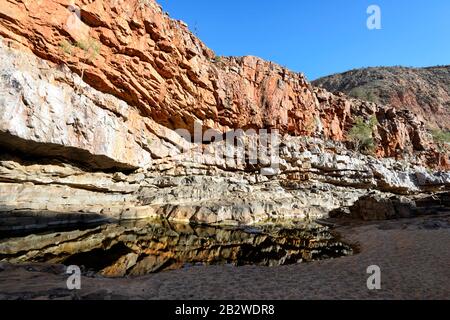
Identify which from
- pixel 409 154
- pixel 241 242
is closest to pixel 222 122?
pixel 241 242

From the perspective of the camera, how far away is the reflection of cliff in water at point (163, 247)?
579 inches

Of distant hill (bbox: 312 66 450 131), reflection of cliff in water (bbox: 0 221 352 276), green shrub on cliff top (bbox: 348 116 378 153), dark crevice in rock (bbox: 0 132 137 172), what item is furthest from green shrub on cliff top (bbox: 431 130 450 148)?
dark crevice in rock (bbox: 0 132 137 172)

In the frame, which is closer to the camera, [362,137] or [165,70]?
[165,70]

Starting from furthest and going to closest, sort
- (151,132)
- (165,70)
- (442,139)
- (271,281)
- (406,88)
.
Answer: (406,88) → (442,139) → (151,132) → (165,70) → (271,281)

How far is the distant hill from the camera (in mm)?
81312

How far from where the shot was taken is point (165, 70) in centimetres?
3100

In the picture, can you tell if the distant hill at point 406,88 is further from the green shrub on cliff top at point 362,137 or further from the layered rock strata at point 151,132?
the layered rock strata at point 151,132

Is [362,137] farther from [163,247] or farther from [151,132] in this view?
[163,247]

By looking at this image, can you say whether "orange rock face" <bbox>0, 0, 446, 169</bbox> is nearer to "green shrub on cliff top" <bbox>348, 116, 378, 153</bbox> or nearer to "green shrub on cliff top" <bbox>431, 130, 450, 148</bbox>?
"green shrub on cliff top" <bbox>348, 116, 378, 153</bbox>

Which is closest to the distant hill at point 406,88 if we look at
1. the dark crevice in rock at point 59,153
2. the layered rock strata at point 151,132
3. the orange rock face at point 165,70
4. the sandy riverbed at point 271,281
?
the orange rock face at point 165,70

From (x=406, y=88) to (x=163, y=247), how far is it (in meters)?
92.3

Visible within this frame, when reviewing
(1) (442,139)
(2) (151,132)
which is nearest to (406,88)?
(1) (442,139)

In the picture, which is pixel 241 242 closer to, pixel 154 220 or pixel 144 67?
pixel 154 220

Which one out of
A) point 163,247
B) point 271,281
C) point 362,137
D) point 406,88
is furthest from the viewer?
point 406,88
